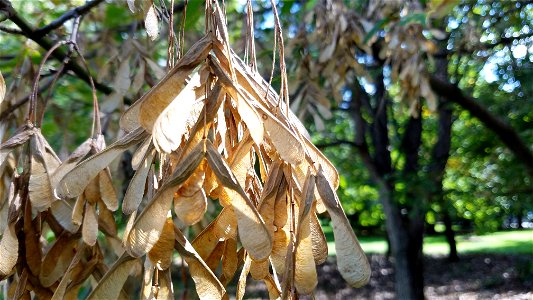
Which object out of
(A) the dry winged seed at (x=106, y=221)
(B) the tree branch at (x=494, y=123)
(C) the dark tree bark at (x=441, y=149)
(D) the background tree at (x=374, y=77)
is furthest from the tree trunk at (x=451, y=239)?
(A) the dry winged seed at (x=106, y=221)

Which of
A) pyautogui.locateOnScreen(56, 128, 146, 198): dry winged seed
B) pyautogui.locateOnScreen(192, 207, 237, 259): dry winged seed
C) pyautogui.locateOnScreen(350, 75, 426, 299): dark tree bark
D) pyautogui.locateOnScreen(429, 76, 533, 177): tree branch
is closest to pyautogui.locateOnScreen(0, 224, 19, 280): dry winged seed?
pyautogui.locateOnScreen(56, 128, 146, 198): dry winged seed

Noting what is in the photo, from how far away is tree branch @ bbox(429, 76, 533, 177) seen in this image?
3.27 metres

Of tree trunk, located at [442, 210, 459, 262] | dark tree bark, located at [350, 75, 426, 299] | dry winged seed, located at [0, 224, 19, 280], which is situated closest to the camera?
dry winged seed, located at [0, 224, 19, 280]

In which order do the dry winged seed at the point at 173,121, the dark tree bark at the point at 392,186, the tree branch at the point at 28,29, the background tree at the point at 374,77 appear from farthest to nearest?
the dark tree bark at the point at 392,186 → the background tree at the point at 374,77 → the tree branch at the point at 28,29 → the dry winged seed at the point at 173,121

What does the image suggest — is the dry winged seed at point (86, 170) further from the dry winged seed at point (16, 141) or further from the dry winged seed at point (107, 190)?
the dry winged seed at point (16, 141)

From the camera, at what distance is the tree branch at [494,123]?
3266 mm

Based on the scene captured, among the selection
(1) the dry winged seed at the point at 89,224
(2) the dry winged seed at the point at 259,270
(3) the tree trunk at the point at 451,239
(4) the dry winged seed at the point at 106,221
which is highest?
(3) the tree trunk at the point at 451,239

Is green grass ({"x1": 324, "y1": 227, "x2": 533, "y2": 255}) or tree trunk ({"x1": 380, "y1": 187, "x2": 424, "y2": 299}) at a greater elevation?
green grass ({"x1": 324, "y1": 227, "x2": 533, "y2": 255})

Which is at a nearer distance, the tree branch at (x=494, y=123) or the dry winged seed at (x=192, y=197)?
the dry winged seed at (x=192, y=197)

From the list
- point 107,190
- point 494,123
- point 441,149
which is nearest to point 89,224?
point 107,190

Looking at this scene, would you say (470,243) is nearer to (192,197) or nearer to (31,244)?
(31,244)

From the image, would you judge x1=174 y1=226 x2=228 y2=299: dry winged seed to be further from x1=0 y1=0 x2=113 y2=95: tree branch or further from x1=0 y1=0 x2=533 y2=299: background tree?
x1=0 y1=0 x2=113 y2=95: tree branch

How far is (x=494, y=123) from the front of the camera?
327cm

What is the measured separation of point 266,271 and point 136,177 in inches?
7.7
